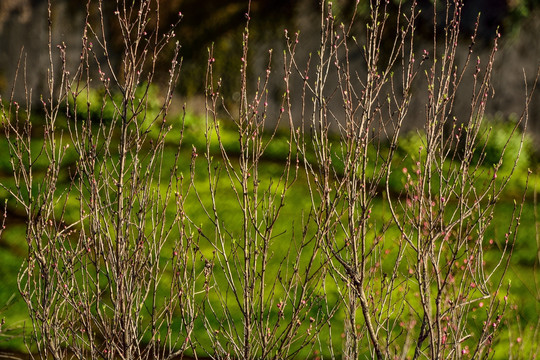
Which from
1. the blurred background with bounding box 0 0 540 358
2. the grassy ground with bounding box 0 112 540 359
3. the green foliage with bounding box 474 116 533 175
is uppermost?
the blurred background with bounding box 0 0 540 358

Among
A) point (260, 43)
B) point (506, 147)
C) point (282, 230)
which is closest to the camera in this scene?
point (282, 230)

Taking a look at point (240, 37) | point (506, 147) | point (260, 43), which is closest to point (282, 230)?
point (260, 43)

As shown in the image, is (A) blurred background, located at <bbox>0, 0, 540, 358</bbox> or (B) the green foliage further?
(A) blurred background, located at <bbox>0, 0, 540, 358</bbox>

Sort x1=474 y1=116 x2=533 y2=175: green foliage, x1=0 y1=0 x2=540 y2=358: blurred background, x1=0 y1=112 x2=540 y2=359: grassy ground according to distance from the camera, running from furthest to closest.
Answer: x1=0 y1=0 x2=540 y2=358: blurred background
x1=474 y1=116 x2=533 y2=175: green foliage
x1=0 y1=112 x2=540 y2=359: grassy ground

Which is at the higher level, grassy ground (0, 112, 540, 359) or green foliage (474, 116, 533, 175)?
green foliage (474, 116, 533, 175)

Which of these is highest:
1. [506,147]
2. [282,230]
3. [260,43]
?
[260,43]

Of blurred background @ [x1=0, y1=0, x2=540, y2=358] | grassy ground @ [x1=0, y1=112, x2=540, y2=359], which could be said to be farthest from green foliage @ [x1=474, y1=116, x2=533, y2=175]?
grassy ground @ [x1=0, y1=112, x2=540, y2=359]

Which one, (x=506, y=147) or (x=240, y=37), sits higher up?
(x=240, y=37)

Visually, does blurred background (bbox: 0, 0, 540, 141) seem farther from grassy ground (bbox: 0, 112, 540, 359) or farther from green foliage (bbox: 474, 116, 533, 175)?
grassy ground (bbox: 0, 112, 540, 359)

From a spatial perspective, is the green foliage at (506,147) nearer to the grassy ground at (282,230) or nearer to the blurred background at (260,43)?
the blurred background at (260,43)

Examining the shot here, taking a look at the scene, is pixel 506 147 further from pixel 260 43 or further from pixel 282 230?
pixel 260 43

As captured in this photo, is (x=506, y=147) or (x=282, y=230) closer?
(x=282, y=230)

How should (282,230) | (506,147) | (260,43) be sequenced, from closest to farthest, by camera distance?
1. (282,230)
2. (506,147)
3. (260,43)

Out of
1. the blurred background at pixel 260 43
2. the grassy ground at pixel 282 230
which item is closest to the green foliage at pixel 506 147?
the blurred background at pixel 260 43
